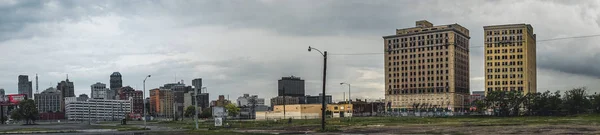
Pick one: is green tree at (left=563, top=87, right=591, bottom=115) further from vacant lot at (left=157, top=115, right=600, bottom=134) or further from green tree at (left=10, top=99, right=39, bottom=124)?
green tree at (left=10, top=99, right=39, bottom=124)

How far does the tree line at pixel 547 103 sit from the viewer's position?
138m

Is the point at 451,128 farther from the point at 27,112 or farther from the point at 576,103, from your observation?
the point at 27,112

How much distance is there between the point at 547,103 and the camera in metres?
140

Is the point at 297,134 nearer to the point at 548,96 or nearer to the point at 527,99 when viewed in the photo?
the point at 548,96

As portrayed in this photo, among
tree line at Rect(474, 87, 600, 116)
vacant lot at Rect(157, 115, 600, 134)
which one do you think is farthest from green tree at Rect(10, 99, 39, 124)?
tree line at Rect(474, 87, 600, 116)

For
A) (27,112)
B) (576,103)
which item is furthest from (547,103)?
(27,112)

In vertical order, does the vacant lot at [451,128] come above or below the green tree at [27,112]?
above

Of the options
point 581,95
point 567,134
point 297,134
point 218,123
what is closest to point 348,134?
point 297,134

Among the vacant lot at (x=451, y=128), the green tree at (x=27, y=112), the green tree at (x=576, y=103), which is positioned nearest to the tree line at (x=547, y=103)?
the green tree at (x=576, y=103)

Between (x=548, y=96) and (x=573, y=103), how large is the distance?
1196cm

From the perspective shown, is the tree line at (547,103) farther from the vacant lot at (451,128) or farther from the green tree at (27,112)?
the green tree at (27,112)

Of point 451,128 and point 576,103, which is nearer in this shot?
point 451,128

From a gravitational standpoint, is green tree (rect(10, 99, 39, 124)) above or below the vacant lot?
below

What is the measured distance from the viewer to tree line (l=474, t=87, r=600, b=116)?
138 metres
